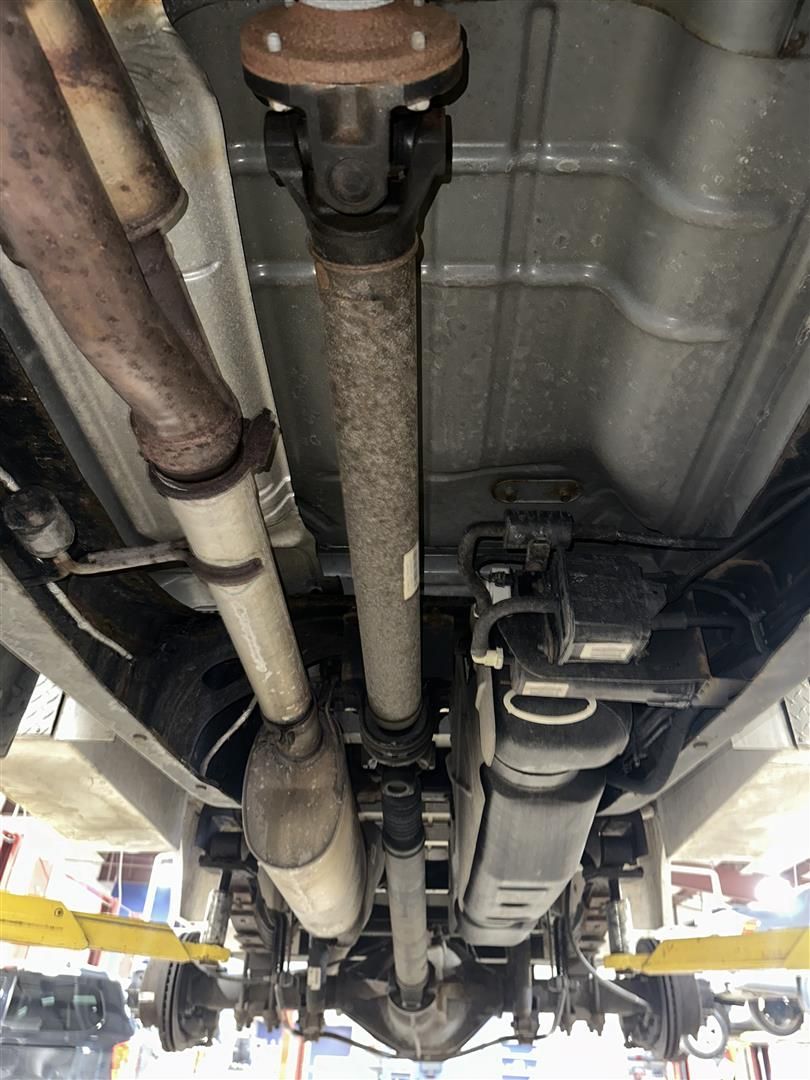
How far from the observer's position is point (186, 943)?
6.72 ft

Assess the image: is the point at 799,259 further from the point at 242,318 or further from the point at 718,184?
the point at 242,318

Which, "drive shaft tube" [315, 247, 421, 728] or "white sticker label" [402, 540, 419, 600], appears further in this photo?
"white sticker label" [402, 540, 419, 600]

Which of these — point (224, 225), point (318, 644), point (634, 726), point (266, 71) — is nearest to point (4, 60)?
point (266, 71)

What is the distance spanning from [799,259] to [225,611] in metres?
0.67

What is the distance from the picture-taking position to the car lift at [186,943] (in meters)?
1.64

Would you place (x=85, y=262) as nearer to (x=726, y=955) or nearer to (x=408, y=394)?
(x=408, y=394)

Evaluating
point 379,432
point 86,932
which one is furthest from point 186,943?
point 379,432

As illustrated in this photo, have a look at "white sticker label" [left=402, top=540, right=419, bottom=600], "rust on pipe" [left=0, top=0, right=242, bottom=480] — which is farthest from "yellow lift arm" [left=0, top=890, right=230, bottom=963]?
"rust on pipe" [left=0, top=0, right=242, bottom=480]

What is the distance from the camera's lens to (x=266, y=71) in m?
0.48

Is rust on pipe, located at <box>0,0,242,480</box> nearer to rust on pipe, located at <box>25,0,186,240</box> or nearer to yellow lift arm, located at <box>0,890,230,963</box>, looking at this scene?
rust on pipe, located at <box>25,0,186,240</box>

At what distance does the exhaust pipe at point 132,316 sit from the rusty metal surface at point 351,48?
0.10 metres

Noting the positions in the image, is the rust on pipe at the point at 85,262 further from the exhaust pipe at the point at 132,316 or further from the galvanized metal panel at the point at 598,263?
the galvanized metal panel at the point at 598,263

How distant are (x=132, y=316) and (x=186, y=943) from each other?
1.95 metres

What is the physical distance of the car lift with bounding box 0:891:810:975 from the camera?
1.64 metres
